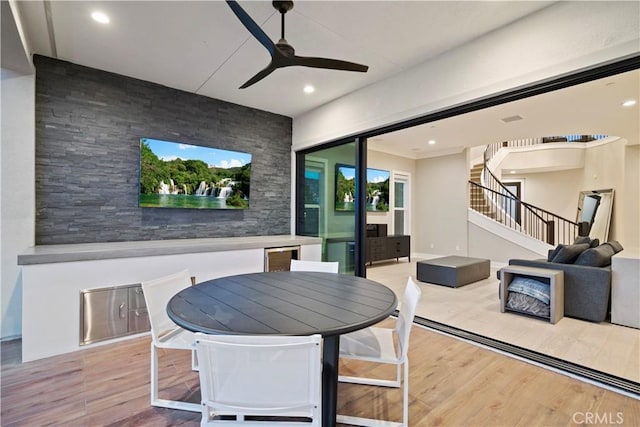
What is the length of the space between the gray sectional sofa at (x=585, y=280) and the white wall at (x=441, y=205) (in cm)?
375

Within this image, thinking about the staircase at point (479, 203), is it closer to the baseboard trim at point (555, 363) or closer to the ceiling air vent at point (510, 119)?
the ceiling air vent at point (510, 119)

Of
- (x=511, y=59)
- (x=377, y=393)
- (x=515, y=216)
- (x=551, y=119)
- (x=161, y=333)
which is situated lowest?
(x=377, y=393)

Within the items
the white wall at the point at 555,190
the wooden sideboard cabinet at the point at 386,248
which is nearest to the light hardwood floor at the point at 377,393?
the wooden sideboard cabinet at the point at 386,248

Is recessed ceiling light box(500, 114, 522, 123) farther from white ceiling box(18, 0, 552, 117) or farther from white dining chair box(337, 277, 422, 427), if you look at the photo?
white dining chair box(337, 277, 422, 427)

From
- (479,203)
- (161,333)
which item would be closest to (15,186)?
(161,333)

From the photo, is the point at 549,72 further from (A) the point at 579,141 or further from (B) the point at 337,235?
(A) the point at 579,141

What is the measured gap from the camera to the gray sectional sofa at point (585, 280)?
3221 millimetres

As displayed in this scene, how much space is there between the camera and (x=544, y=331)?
3.01 metres

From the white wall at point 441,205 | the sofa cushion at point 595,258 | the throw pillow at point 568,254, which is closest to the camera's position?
the sofa cushion at point 595,258

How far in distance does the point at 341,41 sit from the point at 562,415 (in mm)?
3278

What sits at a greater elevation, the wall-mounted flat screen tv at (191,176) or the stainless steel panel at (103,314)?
the wall-mounted flat screen tv at (191,176)

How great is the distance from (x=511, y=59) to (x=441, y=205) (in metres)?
5.61

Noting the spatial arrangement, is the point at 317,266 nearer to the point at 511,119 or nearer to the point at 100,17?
the point at 100,17

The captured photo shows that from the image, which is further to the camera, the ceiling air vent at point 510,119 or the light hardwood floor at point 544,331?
the ceiling air vent at point 510,119
